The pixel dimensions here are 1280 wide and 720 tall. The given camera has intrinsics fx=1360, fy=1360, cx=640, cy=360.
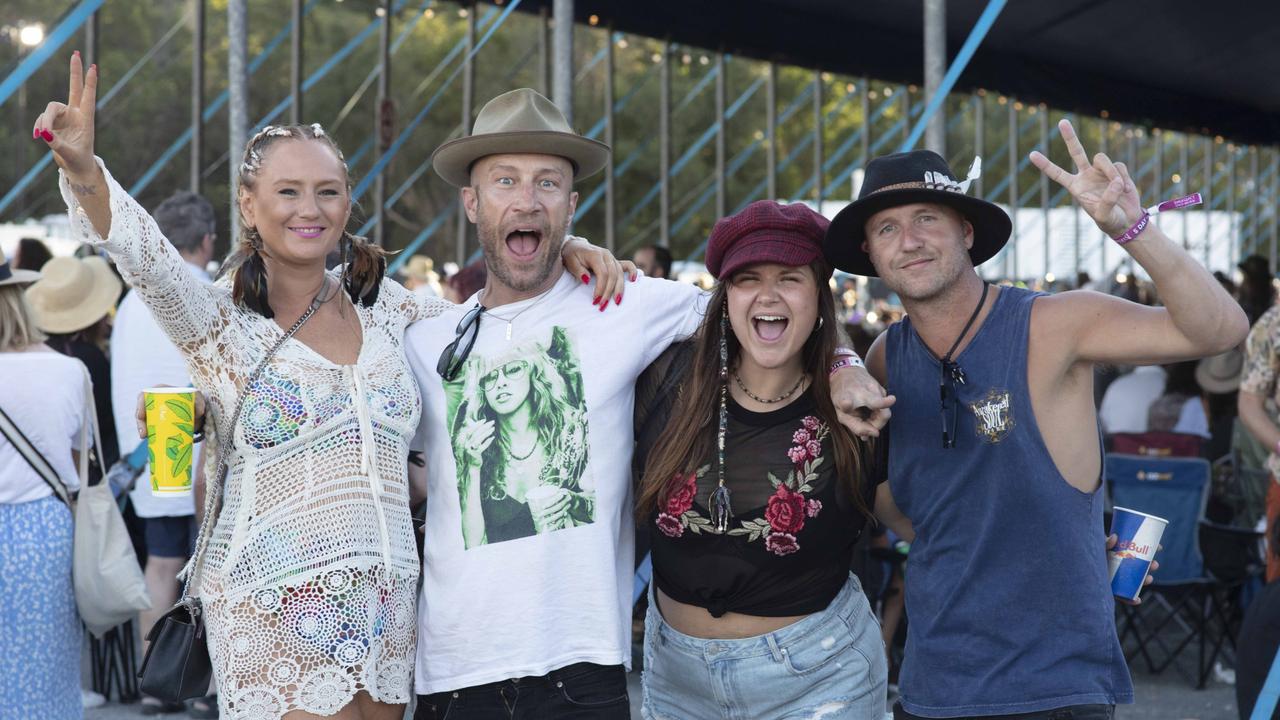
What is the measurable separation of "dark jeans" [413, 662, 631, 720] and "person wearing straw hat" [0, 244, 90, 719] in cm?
205

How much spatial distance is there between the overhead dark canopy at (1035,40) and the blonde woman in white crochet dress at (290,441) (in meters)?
9.74

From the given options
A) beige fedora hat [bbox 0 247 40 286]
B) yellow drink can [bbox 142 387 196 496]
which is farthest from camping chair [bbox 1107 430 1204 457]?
yellow drink can [bbox 142 387 196 496]

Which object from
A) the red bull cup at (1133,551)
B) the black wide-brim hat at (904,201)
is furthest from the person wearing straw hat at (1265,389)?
the black wide-brim hat at (904,201)

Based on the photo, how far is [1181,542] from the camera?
6613 mm

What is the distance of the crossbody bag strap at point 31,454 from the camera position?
441 centimetres

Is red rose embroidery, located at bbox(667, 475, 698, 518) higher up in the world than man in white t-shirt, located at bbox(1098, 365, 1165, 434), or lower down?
lower down

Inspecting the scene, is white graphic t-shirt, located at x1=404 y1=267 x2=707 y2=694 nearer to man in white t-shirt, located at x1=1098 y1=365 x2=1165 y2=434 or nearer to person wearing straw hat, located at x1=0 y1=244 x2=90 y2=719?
person wearing straw hat, located at x1=0 y1=244 x2=90 y2=719

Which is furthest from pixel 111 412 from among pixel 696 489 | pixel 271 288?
pixel 696 489

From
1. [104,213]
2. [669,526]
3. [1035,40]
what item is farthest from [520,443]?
[1035,40]

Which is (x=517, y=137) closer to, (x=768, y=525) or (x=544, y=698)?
(x=768, y=525)

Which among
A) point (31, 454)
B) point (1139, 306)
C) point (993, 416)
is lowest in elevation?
point (31, 454)

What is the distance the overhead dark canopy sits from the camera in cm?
1306

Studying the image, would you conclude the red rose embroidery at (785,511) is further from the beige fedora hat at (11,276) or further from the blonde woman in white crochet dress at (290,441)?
the beige fedora hat at (11,276)

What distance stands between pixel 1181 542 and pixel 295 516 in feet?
16.7
